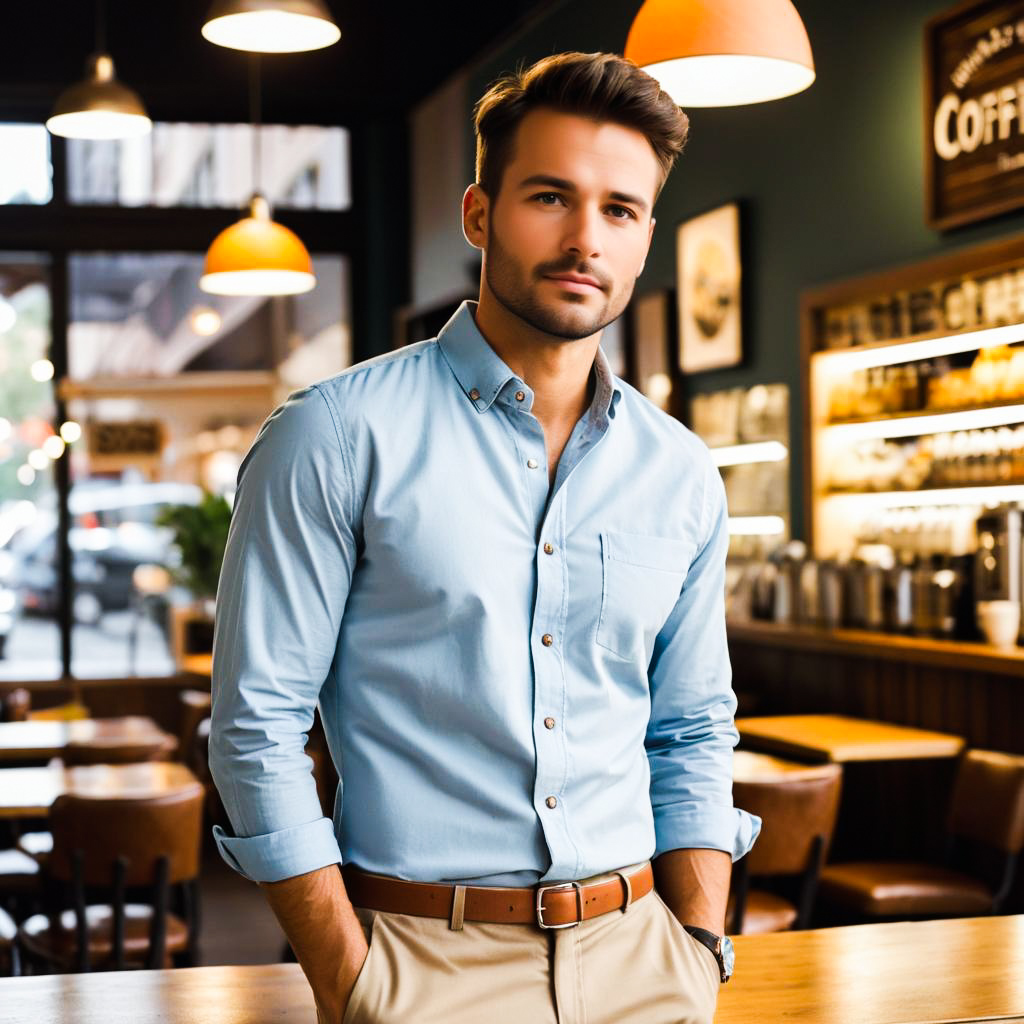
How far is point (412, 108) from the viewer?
9.28 metres

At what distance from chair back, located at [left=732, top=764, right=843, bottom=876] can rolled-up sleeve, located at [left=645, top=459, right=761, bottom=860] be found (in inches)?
71.7

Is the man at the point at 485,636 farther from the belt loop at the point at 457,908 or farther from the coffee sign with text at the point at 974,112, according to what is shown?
the coffee sign with text at the point at 974,112

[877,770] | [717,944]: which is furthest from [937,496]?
[717,944]

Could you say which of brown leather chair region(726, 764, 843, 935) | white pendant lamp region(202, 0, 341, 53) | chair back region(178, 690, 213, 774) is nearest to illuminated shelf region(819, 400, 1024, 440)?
brown leather chair region(726, 764, 843, 935)

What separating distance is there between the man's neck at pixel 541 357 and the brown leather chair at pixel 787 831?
6.87 ft

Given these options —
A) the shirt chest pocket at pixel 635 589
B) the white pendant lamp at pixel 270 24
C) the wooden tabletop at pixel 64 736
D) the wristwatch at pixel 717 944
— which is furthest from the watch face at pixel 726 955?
the wooden tabletop at pixel 64 736

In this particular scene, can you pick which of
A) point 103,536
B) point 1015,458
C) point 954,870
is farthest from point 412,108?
point 954,870

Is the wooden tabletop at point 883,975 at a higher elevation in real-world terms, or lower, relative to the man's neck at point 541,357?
lower

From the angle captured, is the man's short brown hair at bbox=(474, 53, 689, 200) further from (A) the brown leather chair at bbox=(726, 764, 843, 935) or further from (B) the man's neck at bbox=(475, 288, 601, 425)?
(A) the brown leather chair at bbox=(726, 764, 843, 935)

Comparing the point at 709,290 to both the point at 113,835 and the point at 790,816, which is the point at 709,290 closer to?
the point at 790,816

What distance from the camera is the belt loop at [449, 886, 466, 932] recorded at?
1496 mm

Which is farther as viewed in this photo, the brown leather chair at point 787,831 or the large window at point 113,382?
the large window at point 113,382

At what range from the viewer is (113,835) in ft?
12.0

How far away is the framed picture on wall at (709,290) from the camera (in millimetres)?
6199
